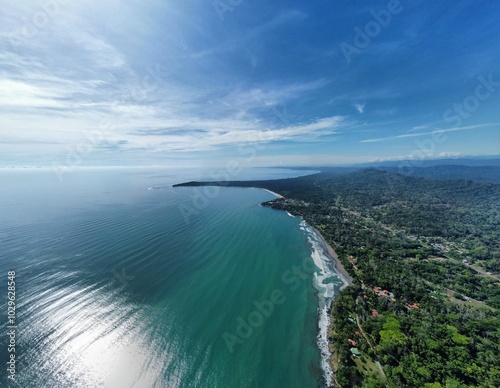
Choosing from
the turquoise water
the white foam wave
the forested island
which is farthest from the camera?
the white foam wave

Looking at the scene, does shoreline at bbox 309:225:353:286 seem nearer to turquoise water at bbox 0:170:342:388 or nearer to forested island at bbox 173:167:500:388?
forested island at bbox 173:167:500:388

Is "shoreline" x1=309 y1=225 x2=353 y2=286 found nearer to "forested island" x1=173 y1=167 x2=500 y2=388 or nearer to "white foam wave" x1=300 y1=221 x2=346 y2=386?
"white foam wave" x1=300 y1=221 x2=346 y2=386

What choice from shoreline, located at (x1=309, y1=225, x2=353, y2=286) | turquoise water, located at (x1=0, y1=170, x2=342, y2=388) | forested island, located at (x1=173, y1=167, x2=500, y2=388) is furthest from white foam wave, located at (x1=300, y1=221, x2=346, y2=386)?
forested island, located at (x1=173, y1=167, x2=500, y2=388)

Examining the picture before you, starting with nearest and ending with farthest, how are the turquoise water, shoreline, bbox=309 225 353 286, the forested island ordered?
the forested island < the turquoise water < shoreline, bbox=309 225 353 286

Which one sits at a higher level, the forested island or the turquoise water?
the turquoise water

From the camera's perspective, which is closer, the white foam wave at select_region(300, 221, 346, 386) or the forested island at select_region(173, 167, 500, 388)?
the forested island at select_region(173, 167, 500, 388)

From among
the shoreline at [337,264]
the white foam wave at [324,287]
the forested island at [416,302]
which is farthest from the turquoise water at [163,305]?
the forested island at [416,302]

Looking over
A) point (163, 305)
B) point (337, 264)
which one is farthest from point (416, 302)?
point (163, 305)

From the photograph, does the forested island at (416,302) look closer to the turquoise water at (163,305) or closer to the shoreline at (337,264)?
the shoreline at (337,264)
